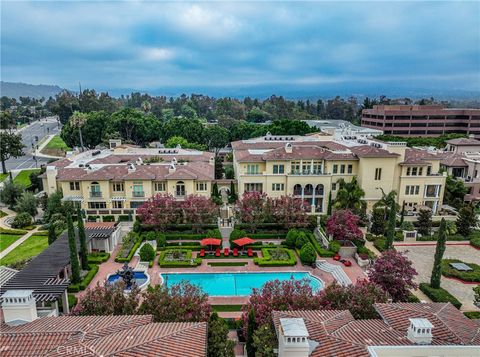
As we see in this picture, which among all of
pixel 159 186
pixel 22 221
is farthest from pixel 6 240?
pixel 159 186

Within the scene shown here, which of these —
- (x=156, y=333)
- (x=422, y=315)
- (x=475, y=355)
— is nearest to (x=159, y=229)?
(x=156, y=333)

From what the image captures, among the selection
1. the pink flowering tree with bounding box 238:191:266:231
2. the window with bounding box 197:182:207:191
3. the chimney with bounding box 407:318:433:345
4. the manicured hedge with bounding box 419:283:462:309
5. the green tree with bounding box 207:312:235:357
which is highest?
→ the chimney with bounding box 407:318:433:345

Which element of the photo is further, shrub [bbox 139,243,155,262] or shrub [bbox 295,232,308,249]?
shrub [bbox 295,232,308,249]

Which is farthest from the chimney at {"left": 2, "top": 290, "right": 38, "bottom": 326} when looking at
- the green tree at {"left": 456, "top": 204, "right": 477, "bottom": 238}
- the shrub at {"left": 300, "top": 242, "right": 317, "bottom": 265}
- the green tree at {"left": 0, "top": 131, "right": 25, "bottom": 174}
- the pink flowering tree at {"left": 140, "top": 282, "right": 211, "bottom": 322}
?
the green tree at {"left": 0, "top": 131, "right": 25, "bottom": 174}

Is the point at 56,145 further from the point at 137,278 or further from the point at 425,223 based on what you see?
the point at 425,223

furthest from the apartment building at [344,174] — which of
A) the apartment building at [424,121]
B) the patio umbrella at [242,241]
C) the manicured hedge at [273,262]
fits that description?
the apartment building at [424,121]

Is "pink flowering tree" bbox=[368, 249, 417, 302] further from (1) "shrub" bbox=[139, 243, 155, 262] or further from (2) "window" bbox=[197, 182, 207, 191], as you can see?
(2) "window" bbox=[197, 182, 207, 191]
